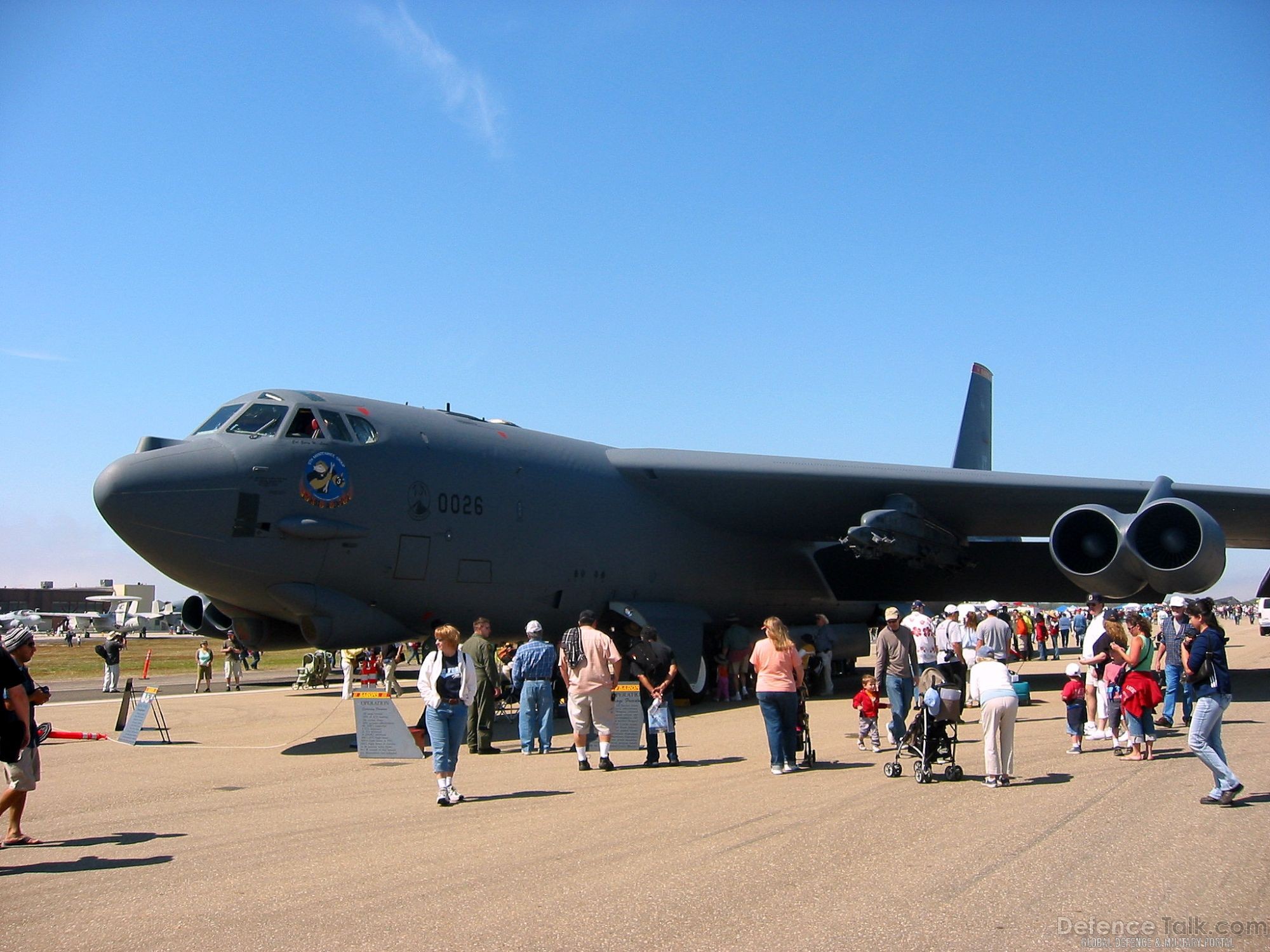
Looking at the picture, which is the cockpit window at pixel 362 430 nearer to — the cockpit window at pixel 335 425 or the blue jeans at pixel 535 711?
the cockpit window at pixel 335 425

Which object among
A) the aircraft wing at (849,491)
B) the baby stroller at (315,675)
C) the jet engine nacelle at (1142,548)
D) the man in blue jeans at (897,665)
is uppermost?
the aircraft wing at (849,491)

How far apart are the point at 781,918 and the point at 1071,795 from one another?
402 cm

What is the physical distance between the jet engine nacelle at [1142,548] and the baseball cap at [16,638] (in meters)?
12.7

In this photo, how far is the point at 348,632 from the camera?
12.2 metres

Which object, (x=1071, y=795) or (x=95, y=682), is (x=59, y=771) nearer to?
(x=1071, y=795)

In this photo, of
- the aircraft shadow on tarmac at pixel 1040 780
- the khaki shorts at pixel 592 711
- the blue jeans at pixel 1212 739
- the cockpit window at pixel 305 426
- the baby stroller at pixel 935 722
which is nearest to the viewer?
the blue jeans at pixel 1212 739

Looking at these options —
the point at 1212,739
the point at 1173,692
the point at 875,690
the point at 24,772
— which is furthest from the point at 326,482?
the point at 1173,692

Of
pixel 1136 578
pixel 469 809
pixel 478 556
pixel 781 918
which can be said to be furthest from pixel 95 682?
pixel 781 918

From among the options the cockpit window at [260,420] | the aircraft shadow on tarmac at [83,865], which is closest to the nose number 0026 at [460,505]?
the cockpit window at [260,420]

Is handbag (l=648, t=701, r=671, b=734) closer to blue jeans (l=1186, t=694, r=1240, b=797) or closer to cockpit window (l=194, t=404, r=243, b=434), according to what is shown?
blue jeans (l=1186, t=694, r=1240, b=797)

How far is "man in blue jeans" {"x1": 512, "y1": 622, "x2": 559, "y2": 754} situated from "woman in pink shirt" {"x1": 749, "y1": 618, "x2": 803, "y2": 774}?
2565mm

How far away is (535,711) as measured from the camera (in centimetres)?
1121

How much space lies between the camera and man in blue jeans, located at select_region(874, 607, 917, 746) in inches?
408

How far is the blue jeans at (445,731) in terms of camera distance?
793 cm
